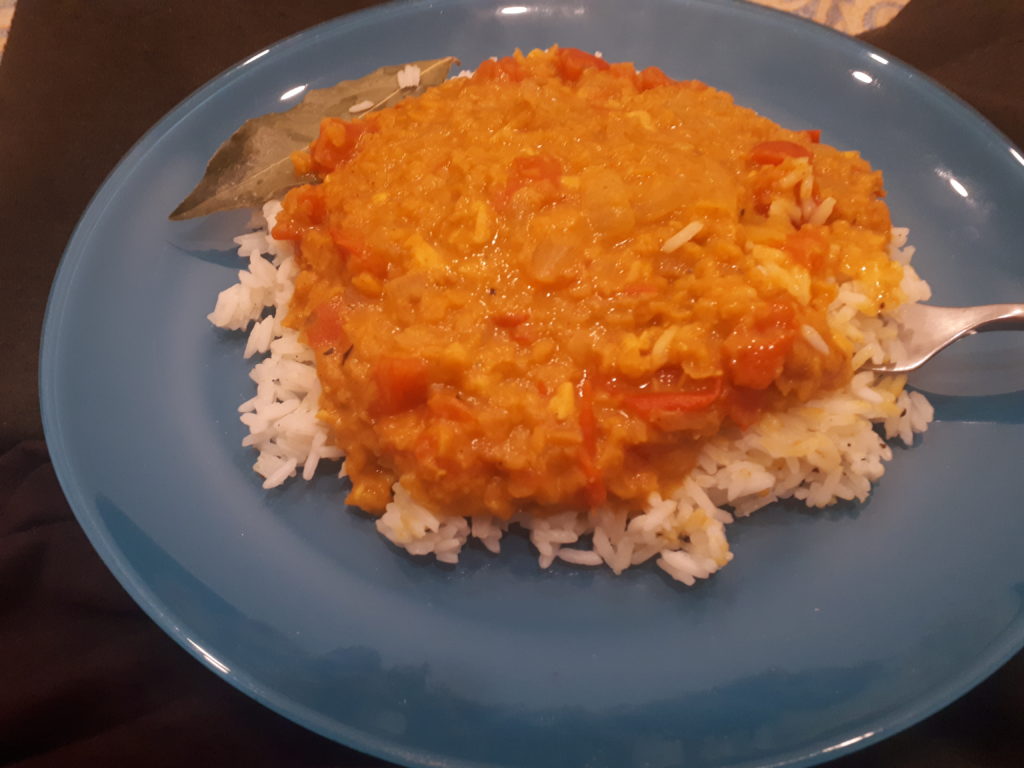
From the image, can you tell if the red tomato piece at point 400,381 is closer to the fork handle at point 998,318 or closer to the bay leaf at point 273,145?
Result: the bay leaf at point 273,145

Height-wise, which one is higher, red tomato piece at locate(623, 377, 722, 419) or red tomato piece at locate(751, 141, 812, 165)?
red tomato piece at locate(751, 141, 812, 165)

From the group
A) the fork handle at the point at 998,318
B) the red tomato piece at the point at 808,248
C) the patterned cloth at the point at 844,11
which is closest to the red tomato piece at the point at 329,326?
the red tomato piece at the point at 808,248

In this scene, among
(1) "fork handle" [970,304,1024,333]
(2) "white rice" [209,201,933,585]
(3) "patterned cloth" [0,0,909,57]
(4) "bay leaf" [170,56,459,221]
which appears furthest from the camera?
(3) "patterned cloth" [0,0,909,57]

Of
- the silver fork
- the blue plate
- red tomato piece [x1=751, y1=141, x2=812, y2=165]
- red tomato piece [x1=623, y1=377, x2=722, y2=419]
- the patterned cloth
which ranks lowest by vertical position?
the blue plate

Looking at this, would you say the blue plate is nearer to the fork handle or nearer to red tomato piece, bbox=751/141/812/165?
the fork handle

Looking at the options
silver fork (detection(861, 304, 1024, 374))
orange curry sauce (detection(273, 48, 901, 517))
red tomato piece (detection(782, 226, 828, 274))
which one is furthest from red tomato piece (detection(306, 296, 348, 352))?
silver fork (detection(861, 304, 1024, 374))

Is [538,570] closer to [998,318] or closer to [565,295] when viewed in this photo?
[565,295]
